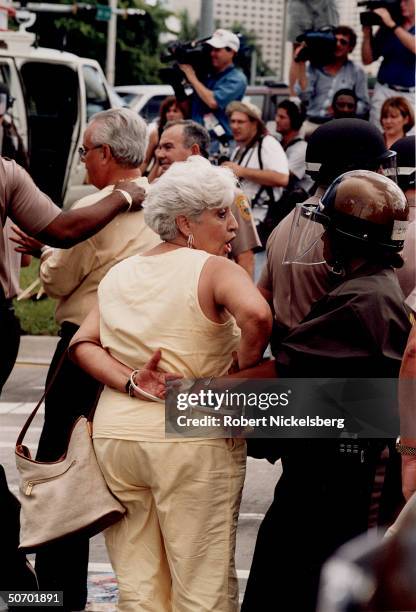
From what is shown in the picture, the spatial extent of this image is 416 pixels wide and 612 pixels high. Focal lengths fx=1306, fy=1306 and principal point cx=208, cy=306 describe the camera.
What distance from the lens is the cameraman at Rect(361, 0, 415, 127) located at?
Answer: 10617 mm

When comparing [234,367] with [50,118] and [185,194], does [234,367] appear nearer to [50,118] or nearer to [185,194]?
[185,194]

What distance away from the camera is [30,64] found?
20219mm

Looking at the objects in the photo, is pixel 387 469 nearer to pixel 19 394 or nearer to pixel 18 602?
pixel 18 602

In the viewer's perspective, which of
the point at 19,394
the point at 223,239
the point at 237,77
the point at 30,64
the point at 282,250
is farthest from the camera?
the point at 30,64

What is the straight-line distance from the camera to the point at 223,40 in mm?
10023

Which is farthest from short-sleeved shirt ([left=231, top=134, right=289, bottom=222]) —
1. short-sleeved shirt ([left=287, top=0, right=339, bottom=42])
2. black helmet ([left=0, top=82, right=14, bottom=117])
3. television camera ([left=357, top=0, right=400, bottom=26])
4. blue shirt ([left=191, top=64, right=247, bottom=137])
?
short-sleeved shirt ([left=287, top=0, right=339, bottom=42])

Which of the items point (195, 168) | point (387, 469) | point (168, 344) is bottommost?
point (387, 469)

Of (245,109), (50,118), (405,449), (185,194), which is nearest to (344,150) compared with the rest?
(185,194)

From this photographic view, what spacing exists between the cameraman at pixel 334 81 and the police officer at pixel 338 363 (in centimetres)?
721

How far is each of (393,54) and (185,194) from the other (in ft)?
23.7

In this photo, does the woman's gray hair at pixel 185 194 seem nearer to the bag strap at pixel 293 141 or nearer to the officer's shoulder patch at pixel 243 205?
the officer's shoulder patch at pixel 243 205

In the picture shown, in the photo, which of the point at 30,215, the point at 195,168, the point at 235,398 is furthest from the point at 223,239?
the point at 30,215

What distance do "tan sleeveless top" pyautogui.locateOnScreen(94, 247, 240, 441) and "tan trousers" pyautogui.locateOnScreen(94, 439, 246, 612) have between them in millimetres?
80

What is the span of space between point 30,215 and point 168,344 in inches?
39.1
